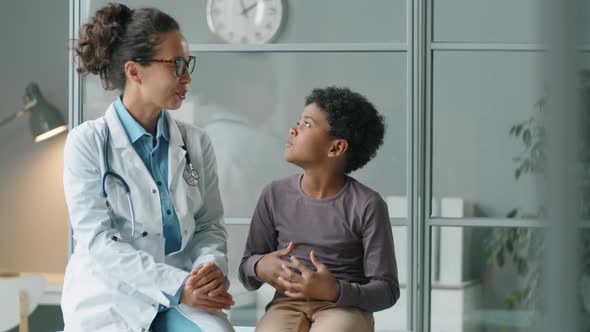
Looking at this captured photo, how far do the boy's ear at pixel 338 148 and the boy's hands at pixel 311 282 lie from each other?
30cm

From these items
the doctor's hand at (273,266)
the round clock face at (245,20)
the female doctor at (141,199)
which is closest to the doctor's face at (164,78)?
the female doctor at (141,199)

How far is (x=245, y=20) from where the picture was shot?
3617mm

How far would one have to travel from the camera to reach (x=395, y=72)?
3.51 m

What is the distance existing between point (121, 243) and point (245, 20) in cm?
199

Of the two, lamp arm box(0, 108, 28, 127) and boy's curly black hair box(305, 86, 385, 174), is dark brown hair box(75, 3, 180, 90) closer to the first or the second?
boy's curly black hair box(305, 86, 385, 174)

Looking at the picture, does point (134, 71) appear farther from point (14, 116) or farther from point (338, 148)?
point (14, 116)

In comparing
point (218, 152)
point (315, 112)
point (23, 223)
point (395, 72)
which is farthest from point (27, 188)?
point (315, 112)

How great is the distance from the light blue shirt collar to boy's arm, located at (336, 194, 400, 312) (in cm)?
52

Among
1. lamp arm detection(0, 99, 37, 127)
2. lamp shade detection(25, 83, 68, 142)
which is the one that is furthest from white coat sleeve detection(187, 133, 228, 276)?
lamp arm detection(0, 99, 37, 127)

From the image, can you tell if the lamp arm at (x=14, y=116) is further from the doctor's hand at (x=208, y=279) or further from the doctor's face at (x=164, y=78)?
the doctor's hand at (x=208, y=279)

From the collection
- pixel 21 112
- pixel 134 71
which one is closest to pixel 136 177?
pixel 134 71

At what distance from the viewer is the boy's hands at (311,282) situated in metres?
1.84

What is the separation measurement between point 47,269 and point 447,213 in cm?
334

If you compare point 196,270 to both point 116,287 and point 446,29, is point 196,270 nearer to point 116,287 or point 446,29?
point 116,287
